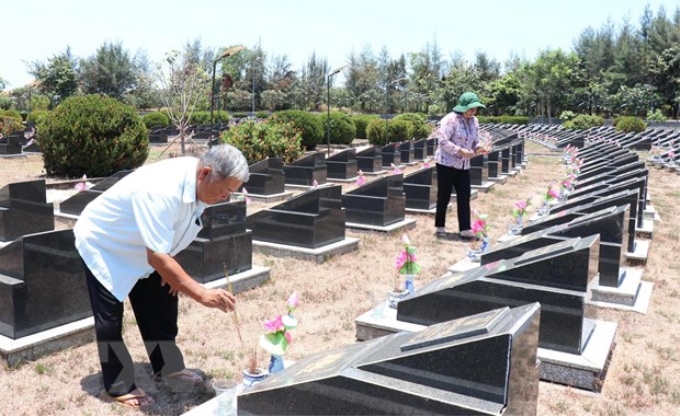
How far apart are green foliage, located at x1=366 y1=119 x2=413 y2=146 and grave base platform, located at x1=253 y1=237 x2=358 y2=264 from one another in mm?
17181

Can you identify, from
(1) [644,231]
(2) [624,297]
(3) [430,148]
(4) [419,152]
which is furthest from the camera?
(3) [430,148]

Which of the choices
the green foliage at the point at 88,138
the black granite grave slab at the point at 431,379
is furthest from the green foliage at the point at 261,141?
the black granite grave slab at the point at 431,379

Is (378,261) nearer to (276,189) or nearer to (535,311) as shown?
(535,311)

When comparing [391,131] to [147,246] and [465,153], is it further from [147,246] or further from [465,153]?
[147,246]

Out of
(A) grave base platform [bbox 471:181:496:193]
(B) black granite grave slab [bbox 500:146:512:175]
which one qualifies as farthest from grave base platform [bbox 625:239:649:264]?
(B) black granite grave slab [bbox 500:146:512:175]

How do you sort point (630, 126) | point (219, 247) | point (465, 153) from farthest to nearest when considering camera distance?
point (630, 126), point (465, 153), point (219, 247)

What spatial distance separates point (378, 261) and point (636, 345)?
272cm

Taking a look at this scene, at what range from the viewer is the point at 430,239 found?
7.29 m

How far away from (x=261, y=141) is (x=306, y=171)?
1.87 m

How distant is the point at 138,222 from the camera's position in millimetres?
2557

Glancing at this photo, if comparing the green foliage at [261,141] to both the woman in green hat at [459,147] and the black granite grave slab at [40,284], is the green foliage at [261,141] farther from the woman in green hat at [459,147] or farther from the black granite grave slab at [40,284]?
the black granite grave slab at [40,284]

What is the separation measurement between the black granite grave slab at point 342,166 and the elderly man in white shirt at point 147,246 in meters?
10.1

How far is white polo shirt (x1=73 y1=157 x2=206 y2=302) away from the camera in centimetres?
257

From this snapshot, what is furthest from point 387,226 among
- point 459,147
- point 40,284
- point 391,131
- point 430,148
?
point 391,131
